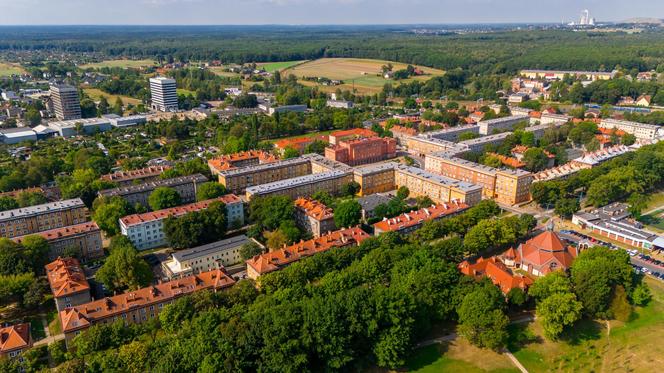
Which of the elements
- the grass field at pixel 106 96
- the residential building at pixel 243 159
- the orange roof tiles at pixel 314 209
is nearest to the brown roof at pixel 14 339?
the orange roof tiles at pixel 314 209

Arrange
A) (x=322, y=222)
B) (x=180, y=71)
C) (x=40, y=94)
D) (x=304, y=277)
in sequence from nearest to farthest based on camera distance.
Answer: (x=304, y=277)
(x=322, y=222)
(x=40, y=94)
(x=180, y=71)

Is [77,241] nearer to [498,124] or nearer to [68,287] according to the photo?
[68,287]

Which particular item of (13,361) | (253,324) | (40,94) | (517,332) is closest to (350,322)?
(253,324)

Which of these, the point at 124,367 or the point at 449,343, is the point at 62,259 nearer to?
the point at 124,367

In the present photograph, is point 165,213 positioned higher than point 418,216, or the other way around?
point 165,213

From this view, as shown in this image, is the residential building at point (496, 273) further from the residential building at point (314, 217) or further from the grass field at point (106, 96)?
the grass field at point (106, 96)

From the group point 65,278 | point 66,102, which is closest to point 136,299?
point 65,278
